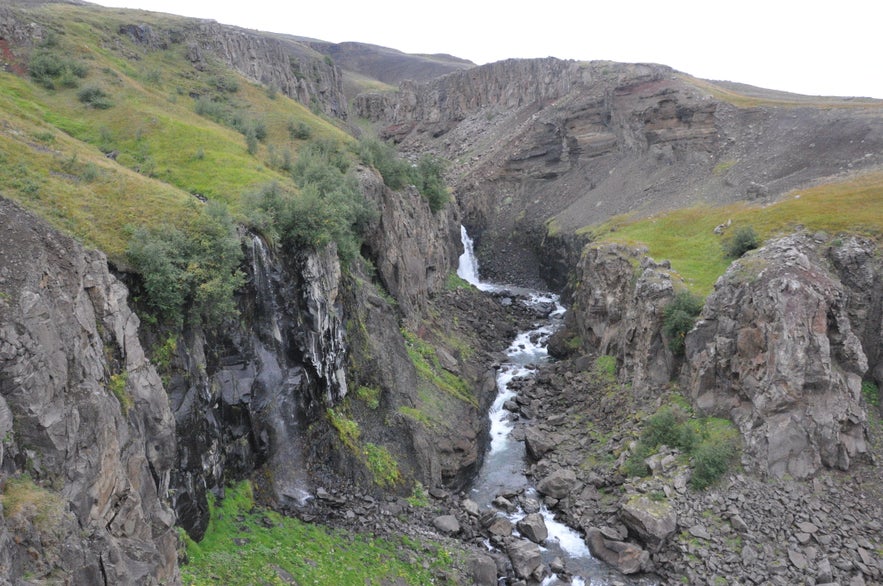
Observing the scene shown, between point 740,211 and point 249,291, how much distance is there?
39.7 meters

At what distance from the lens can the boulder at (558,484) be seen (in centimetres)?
2694

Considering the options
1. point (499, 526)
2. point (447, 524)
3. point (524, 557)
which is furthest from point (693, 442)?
point (447, 524)

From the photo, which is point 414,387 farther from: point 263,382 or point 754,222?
point 754,222

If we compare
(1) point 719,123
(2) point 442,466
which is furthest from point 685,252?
(1) point 719,123

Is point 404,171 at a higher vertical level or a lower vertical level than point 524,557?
higher

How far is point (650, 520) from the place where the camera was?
22938 mm

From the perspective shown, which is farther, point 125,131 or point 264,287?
point 125,131

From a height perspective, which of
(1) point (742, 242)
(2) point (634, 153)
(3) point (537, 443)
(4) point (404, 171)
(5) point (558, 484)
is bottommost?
(5) point (558, 484)

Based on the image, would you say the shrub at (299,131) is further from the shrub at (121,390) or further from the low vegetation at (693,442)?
the shrub at (121,390)

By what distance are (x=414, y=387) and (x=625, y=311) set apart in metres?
16.2

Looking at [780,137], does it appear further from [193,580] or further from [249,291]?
[193,580]

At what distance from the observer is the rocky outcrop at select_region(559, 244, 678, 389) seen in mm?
32562

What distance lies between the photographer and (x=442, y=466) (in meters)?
27.3

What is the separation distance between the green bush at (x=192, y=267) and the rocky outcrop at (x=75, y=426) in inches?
64.6
